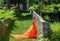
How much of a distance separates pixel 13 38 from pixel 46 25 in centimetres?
356

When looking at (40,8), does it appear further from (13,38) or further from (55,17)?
(13,38)

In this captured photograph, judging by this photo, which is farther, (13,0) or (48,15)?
(13,0)

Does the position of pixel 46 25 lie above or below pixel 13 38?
above

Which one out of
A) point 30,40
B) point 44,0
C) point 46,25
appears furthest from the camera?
point 44,0

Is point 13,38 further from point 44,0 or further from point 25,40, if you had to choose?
point 44,0

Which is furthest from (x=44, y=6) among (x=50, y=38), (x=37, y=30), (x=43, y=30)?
(x=50, y=38)

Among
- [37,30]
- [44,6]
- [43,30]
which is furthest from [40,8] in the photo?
[43,30]

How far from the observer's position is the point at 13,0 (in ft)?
123

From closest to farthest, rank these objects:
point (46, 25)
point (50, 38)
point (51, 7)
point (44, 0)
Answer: point (50, 38)
point (46, 25)
point (51, 7)
point (44, 0)

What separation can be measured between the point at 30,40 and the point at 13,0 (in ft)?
71.2

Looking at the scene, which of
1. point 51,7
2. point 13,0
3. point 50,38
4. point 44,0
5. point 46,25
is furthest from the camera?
point 13,0

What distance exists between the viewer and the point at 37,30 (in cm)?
1784

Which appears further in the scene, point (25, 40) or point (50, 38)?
point (25, 40)

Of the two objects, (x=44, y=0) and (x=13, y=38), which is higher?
(x=44, y=0)
